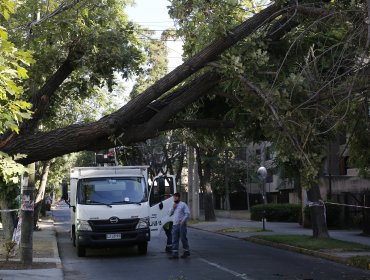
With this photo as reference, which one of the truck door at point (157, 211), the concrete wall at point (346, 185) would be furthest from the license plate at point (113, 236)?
the concrete wall at point (346, 185)

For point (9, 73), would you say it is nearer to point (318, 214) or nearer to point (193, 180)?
point (318, 214)

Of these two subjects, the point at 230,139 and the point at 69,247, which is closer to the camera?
the point at 230,139

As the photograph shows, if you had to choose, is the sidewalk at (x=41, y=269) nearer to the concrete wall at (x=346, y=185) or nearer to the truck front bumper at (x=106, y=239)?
the truck front bumper at (x=106, y=239)

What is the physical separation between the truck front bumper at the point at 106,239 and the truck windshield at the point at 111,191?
38.2 inches

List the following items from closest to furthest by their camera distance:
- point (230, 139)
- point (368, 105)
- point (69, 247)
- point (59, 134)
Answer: point (368, 105), point (59, 134), point (230, 139), point (69, 247)

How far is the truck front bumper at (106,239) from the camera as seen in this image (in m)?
15.9

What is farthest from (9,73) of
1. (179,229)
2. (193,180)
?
(193,180)

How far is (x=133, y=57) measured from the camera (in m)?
16.9

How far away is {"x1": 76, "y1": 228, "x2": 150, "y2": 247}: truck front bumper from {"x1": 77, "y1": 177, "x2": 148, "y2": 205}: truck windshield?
97cm

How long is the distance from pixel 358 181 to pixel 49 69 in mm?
16679

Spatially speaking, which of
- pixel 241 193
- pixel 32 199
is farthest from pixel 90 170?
pixel 241 193

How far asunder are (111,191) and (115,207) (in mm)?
792

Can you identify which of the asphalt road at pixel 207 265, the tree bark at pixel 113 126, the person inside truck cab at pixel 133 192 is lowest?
the asphalt road at pixel 207 265

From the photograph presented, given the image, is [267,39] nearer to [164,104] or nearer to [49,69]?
[164,104]
